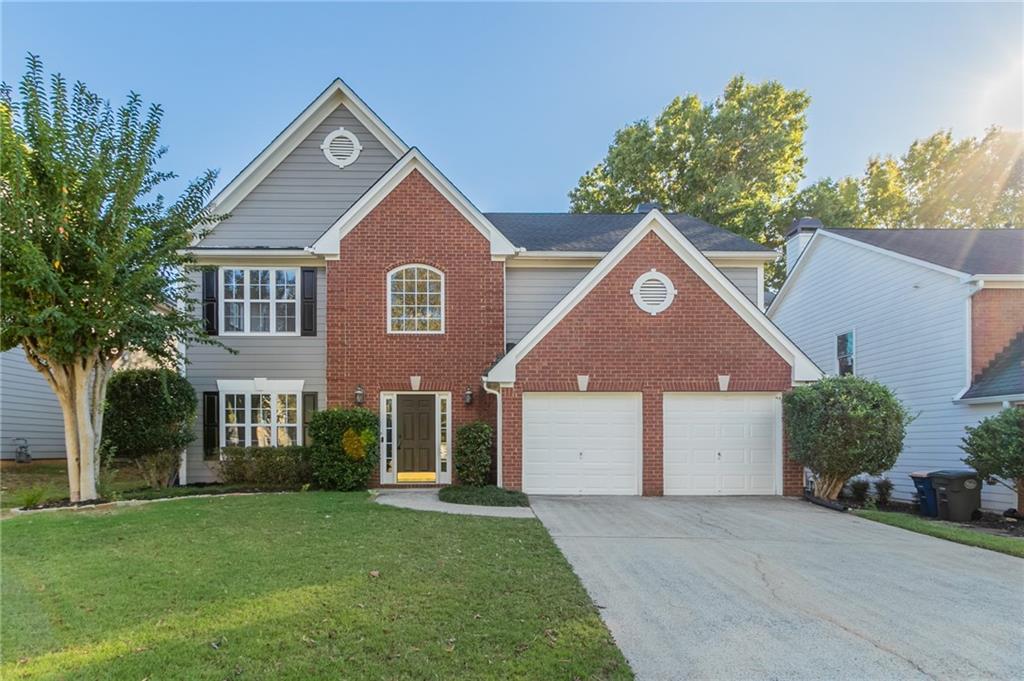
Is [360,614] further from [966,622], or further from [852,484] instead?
[852,484]

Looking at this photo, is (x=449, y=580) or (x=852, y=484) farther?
(x=852, y=484)

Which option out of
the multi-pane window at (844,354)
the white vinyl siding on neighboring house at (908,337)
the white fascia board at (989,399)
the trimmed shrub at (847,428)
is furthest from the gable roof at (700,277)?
the multi-pane window at (844,354)

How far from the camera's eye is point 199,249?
12961mm

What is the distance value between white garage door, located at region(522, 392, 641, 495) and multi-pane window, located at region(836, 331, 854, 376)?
27.4 ft

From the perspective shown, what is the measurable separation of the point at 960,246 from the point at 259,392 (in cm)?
1782

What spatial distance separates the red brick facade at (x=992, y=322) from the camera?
38.7 ft

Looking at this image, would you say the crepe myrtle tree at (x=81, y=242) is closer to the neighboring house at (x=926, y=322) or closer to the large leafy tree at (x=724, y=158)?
the neighboring house at (x=926, y=322)

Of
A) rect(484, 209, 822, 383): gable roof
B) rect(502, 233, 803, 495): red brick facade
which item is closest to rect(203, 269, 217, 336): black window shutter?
rect(484, 209, 822, 383): gable roof

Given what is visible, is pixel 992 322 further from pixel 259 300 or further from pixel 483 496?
pixel 259 300

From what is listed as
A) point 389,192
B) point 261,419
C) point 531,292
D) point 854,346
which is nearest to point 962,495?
point 854,346

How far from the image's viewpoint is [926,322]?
13.1 metres

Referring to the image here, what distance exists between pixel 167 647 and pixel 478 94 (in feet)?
54.3

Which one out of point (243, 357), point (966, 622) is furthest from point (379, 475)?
point (966, 622)

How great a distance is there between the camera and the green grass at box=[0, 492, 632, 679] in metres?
3.66
